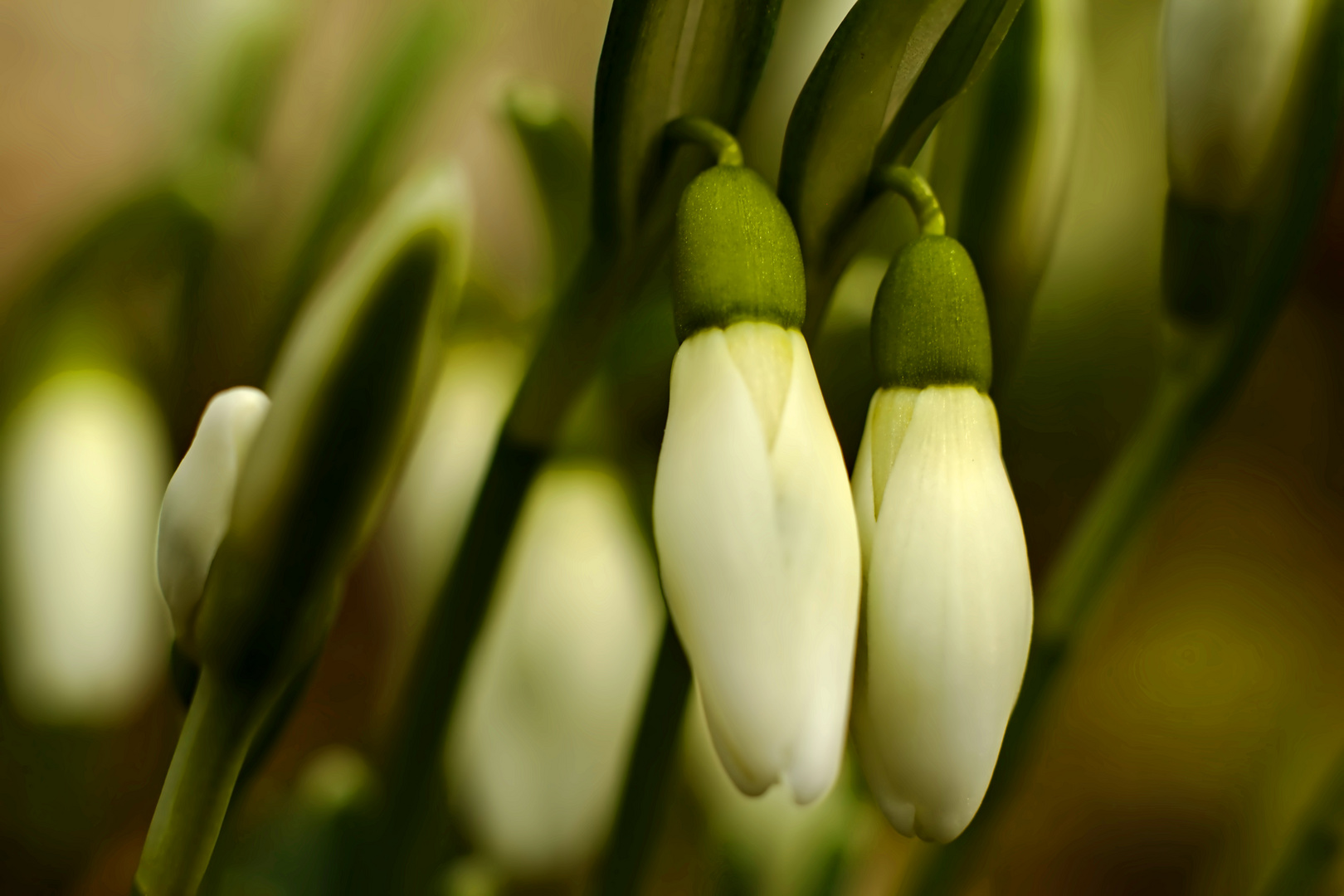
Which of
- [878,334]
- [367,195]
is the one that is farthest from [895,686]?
[367,195]

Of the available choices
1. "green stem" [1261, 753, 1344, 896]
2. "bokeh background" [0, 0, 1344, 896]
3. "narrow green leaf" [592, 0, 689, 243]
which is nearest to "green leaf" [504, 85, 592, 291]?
"bokeh background" [0, 0, 1344, 896]

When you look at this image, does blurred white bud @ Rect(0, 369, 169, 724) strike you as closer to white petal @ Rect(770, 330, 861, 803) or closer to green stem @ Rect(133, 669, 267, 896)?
green stem @ Rect(133, 669, 267, 896)

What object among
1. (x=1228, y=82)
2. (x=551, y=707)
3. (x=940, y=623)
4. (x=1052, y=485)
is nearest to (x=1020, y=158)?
(x=1228, y=82)

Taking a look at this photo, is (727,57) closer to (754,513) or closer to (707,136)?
(707,136)

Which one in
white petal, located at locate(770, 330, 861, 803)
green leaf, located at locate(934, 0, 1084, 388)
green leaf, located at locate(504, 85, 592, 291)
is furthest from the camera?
green leaf, located at locate(504, 85, 592, 291)

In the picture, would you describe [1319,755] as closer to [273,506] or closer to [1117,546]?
[1117,546]

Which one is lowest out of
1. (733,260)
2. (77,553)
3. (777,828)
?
(777,828)

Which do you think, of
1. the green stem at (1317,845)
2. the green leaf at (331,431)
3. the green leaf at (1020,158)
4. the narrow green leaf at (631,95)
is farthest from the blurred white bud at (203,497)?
the green stem at (1317,845)

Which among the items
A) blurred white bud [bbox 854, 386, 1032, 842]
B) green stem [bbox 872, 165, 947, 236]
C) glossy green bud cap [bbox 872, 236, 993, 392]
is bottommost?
blurred white bud [bbox 854, 386, 1032, 842]
